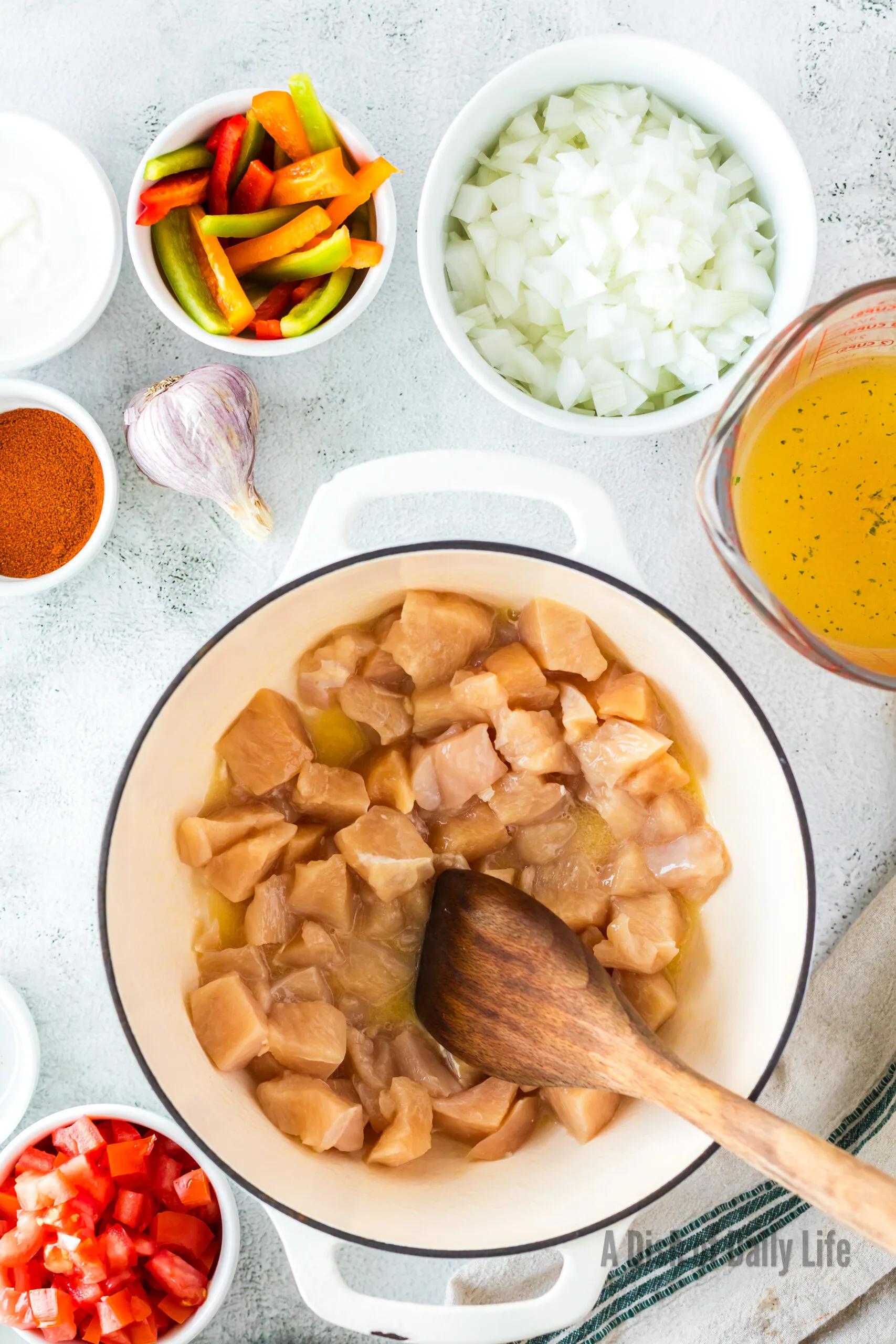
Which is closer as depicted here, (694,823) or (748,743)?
(748,743)

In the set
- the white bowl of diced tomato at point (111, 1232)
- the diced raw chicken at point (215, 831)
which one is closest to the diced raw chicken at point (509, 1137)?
the white bowl of diced tomato at point (111, 1232)

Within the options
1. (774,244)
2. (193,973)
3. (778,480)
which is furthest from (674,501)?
(193,973)

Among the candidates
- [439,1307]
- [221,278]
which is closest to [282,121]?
[221,278]

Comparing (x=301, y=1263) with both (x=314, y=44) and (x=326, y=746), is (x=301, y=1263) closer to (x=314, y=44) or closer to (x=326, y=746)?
(x=326, y=746)

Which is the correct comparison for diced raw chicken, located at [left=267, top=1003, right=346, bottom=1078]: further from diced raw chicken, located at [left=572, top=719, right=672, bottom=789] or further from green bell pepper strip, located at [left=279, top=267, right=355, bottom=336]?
green bell pepper strip, located at [left=279, top=267, right=355, bottom=336]

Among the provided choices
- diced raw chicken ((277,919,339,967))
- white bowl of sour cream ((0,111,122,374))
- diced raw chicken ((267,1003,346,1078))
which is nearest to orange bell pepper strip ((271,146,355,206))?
white bowl of sour cream ((0,111,122,374))

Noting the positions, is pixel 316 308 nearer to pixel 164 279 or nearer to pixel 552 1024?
pixel 164 279
